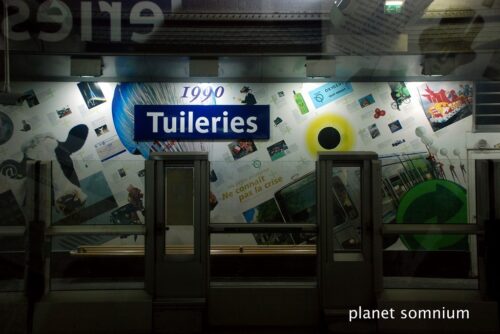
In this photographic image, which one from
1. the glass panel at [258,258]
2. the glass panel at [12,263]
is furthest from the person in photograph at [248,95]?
the glass panel at [12,263]

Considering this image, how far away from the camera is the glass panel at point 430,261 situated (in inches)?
192

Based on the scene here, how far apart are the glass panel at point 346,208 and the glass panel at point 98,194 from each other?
6.42 feet

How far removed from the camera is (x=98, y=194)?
4.92 metres

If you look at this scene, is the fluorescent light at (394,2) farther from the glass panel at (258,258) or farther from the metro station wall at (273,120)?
Result: the glass panel at (258,258)

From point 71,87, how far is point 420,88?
5.04 m

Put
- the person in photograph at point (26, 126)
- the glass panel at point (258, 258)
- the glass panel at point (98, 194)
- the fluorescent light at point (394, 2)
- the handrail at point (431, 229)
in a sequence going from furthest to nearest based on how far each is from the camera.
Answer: the person in photograph at point (26, 126)
the fluorescent light at point (394, 2)
the glass panel at point (258, 258)
the glass panel at point (98, 194)
the handrail at point (431, 229)

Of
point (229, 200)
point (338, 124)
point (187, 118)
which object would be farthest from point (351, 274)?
point (187, 118)

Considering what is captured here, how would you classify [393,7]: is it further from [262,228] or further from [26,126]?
[26,126]

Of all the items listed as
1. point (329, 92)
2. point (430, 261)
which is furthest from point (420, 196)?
point (329, 92)

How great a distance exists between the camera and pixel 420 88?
6.91 m

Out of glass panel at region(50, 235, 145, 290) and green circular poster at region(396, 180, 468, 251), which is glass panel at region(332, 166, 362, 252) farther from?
glass panel at region(50, 235, 145, 290)

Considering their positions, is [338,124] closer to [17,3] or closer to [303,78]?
[303,78]

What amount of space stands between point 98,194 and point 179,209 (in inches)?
34.3

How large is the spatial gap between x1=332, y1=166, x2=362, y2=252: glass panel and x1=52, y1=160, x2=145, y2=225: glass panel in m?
1.96
